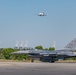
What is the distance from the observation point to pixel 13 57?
400ft

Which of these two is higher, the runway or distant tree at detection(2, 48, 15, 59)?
distant tree at detection(2, 48, 15, 59)

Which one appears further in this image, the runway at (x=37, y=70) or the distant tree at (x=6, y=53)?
the distant tree at (x=6, y=53)

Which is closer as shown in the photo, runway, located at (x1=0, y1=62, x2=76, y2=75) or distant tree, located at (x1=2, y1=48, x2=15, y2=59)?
runway, located at (x1=0, y1=62, x2=76, y2=75)

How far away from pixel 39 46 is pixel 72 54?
49.0 metres

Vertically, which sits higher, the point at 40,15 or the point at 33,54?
the point at 40,15

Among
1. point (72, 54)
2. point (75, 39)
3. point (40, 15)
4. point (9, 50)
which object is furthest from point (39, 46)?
point (40, 15)

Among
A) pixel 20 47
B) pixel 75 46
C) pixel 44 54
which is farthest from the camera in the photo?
pixel 20 47

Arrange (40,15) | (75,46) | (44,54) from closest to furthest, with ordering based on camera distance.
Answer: (40,15)
(44,54)
(75,46)

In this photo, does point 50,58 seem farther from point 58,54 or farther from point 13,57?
point 13,57

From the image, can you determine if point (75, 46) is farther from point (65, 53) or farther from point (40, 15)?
point (40, 15)

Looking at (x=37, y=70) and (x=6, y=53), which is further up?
(x=6, y=53)

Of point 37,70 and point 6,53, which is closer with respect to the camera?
point 37,70

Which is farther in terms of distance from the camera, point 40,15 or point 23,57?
point 23,57

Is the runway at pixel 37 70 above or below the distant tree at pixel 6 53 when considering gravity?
below
